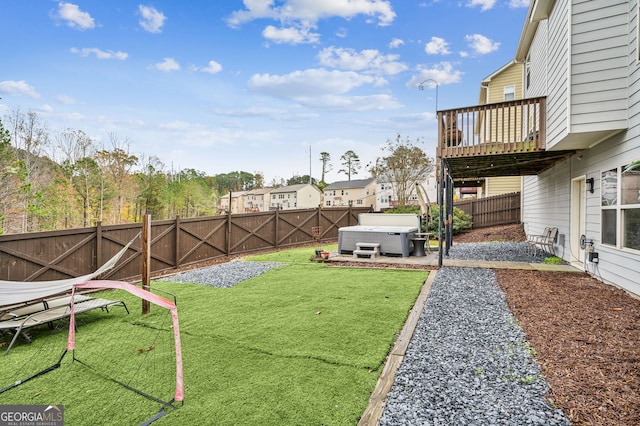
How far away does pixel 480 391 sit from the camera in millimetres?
2408

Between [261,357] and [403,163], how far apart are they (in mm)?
20389

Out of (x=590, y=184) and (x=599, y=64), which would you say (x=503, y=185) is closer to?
(x=590, y=184)

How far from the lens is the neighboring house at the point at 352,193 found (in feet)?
144

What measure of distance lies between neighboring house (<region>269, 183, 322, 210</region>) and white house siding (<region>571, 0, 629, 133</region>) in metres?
40.7

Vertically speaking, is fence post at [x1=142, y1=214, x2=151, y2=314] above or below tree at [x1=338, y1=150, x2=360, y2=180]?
below

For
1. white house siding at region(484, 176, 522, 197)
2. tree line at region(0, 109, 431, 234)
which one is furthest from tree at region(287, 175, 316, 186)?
white house siding at region(484, 176, 522, 197)

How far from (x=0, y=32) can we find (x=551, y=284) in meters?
15.7

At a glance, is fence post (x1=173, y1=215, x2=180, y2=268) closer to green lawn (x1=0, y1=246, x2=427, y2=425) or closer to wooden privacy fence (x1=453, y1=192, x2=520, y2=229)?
green lawn (x1=0, y1=246, x2=427, y2=425)

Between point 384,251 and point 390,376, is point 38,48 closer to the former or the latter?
point 384,251

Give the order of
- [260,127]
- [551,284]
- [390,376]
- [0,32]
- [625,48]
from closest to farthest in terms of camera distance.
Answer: [390,376] < [625,48] < [551,284] < [0,32] < [260,127]

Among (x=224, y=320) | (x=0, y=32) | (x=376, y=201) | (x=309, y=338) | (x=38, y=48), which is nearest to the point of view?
(x=309, y=338)

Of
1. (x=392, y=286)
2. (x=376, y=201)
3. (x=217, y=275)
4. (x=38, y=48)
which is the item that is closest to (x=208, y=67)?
(x=38, y=48)

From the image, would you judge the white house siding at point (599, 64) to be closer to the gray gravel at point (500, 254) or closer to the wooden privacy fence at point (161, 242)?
the gray gravel at point (500, 254)

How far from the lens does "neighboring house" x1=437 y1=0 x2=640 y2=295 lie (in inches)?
189
